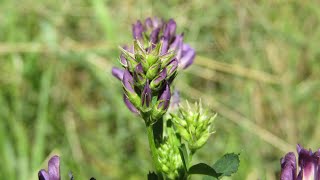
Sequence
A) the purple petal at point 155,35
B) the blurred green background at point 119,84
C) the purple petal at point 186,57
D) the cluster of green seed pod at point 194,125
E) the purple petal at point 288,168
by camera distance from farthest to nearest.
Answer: the blurred green background at point 119,84
the purple petal at point 186,57
the purple petal at point 155,35
the cluster of green seed pod at point 194,125
the purple petal at point 288,168

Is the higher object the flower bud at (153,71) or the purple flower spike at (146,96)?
the flower bud at (153,71)

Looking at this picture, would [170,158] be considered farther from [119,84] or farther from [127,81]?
[119,84]

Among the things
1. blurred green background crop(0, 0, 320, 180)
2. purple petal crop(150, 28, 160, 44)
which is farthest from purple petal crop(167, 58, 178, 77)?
blurred green background crop(0, 0, 320, 180)

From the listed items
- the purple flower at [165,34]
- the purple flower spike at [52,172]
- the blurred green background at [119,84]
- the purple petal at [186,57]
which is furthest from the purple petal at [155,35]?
the blurred green background at [119,84]

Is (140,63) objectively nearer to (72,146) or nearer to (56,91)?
(72,146)

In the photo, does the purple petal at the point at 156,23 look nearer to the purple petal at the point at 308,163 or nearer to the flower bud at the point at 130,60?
the flower bud at the point at 130,60

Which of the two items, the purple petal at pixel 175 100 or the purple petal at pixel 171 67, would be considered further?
the purple petal at pixel 175 100

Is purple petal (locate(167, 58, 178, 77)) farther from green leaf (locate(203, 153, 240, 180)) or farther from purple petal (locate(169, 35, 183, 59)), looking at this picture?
purple petal (locate(169, 35, 183, 59))
